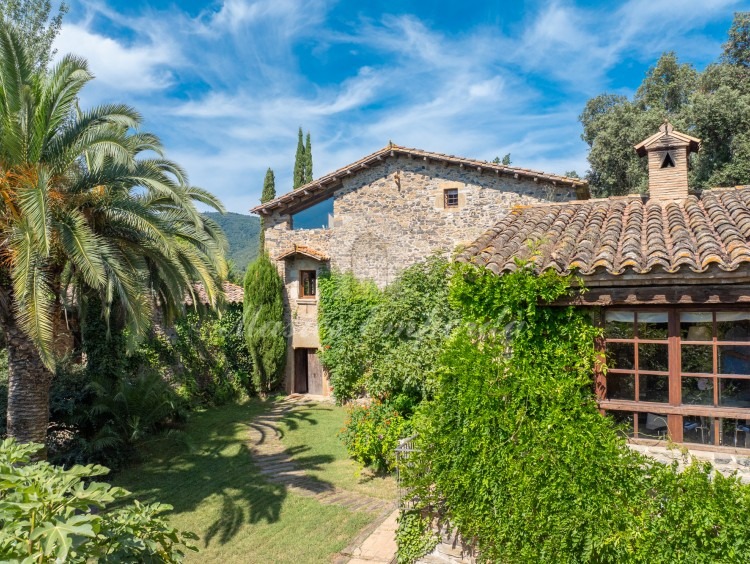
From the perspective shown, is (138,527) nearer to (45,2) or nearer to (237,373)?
(237,373)

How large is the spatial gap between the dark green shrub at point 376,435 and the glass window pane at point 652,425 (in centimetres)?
497

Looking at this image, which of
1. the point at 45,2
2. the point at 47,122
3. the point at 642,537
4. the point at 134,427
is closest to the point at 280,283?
the point at 134,427

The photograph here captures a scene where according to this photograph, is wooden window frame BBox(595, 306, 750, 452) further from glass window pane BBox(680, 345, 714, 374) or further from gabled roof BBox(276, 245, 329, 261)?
gabled roof BBox(276, 245, 329, 261)

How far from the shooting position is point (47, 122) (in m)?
8.53

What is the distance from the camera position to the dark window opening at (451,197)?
1753 cm

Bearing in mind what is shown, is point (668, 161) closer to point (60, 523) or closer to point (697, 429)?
point (697, 429)

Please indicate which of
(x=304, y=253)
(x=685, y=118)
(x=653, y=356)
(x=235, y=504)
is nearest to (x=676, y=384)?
(x=653, y=356)

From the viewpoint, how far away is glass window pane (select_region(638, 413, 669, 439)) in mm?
6332

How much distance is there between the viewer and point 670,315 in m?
6.03

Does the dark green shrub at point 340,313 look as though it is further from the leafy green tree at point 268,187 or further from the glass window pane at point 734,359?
the leafy green tree at point 268,187

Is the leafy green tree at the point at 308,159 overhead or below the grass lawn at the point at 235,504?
overhead

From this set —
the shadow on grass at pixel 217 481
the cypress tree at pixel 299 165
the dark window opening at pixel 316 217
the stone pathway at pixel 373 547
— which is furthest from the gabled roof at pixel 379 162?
the cypress tree at pixel 299 165

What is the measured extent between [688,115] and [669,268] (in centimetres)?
2258

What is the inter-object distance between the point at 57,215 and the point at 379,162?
11.7m
